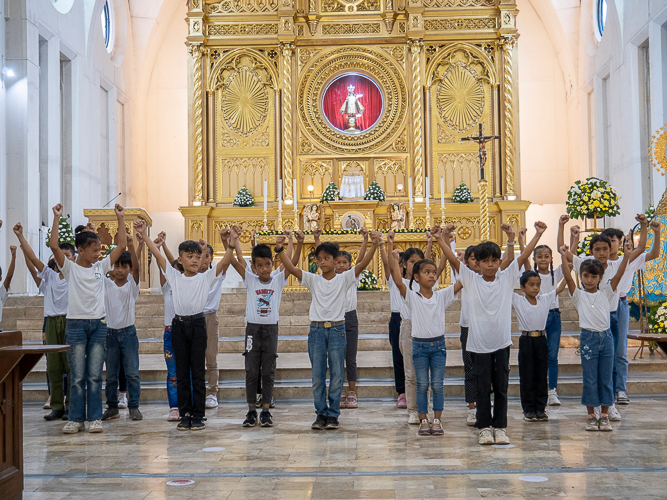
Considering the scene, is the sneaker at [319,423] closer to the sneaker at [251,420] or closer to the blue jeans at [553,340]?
the sneaker at [251,420]

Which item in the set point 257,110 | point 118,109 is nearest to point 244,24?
point 257,110

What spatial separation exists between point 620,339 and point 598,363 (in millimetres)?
686

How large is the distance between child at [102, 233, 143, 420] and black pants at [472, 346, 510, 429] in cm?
304

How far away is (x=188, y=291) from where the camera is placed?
6367 mm

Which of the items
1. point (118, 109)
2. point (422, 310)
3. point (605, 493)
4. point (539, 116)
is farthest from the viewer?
point (539, 116)

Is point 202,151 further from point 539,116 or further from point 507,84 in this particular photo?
point 539,116

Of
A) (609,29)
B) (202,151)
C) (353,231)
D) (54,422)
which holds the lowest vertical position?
(54,422)

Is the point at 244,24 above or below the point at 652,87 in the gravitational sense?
above

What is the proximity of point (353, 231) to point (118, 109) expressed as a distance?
850 centimetres

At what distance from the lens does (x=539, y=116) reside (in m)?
20.8

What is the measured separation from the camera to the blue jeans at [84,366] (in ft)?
20.7

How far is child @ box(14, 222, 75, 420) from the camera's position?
22.8 ft

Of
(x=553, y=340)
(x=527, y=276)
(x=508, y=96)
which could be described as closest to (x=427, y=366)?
(x=527, y=276)

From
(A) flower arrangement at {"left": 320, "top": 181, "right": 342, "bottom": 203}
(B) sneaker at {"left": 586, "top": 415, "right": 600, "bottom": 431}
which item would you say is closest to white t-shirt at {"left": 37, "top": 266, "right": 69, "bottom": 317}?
(B) sneaker at {"left": 586, "top": 415, "right": 600, "bottom": 431}
